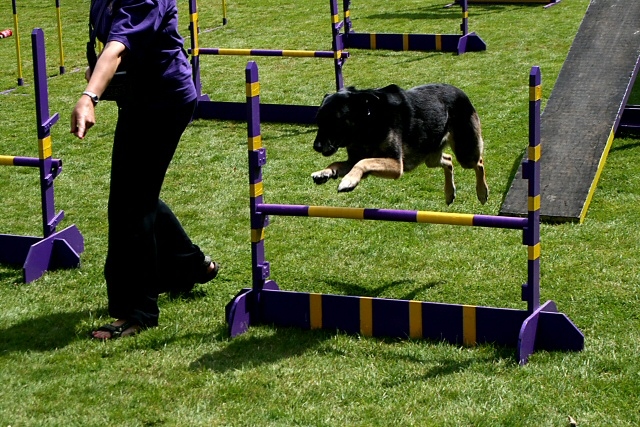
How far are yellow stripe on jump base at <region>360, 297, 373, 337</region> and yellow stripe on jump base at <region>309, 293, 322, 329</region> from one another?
0.83 feet

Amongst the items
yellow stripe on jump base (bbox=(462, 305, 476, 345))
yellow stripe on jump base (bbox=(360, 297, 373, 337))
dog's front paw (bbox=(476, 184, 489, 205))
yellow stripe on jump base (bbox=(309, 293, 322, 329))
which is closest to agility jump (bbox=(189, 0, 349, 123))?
dog's front paw (bbox=(476, 184, 489, 205))

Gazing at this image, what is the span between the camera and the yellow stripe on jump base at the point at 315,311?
19.5 feet

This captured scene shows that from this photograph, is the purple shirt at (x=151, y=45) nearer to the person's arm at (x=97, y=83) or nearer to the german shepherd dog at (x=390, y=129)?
the person's arm at (x=97, y=83)

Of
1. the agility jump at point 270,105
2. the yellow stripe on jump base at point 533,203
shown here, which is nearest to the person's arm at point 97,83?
the yellow stripe on jump base at point 533,203

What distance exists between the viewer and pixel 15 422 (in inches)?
191

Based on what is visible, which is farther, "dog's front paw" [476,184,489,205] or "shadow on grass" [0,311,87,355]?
"dog's front paw" [476,184,489,205]

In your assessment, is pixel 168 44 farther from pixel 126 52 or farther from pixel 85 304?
pixel 85 304

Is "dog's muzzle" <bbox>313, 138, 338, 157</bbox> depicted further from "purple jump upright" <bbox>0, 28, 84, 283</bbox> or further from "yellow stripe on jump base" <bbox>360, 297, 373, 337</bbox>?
"purple jump upright" <bbox>0, 28, 84, 283</bbox>

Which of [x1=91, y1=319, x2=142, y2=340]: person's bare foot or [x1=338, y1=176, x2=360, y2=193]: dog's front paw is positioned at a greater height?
[x1=338, y1=176, x2=360, y2=193]: dog's front paw

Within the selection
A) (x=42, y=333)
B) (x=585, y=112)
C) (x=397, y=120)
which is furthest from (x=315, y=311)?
(x=585, y=112)

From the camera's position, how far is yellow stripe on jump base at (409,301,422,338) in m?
5.75

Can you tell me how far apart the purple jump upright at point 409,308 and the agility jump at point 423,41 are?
801cm

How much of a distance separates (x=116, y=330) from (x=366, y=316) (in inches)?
58.0

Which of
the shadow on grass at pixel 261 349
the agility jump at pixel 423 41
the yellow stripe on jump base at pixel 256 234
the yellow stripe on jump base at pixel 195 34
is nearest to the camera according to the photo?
the shadow on grass at pixel 261 349
